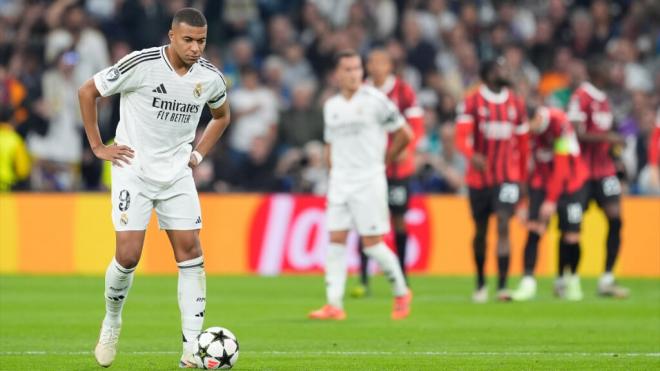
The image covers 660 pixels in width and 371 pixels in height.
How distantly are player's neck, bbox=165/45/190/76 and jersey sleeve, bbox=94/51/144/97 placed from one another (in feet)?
0.43

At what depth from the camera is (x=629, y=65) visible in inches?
955

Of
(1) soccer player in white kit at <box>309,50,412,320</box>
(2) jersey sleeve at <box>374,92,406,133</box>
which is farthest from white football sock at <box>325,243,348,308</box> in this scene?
(2) jersey sleeve at <box>374,92,406,133</box>

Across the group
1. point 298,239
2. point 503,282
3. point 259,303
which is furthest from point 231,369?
point 298,239

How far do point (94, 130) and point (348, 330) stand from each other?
3.59m

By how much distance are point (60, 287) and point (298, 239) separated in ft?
14.1

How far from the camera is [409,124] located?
16.0m

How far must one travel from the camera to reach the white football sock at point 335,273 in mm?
12930

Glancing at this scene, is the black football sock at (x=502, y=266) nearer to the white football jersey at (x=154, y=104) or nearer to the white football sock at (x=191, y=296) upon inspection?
the white football sock at (x=191, y=296)

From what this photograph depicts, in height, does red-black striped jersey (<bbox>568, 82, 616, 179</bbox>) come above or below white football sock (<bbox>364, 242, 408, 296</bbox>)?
above

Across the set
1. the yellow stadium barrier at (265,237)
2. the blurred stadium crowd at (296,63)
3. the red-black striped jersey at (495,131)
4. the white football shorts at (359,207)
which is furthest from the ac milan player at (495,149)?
the blurred stadium crowd at (296,63)

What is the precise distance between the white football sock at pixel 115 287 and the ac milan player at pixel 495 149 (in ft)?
22.5

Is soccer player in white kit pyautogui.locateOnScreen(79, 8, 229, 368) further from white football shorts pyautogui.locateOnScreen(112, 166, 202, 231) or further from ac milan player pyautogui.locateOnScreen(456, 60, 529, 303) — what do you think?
ac milan player pyautogui.locateOnScreen(456, 60, 529, 303)

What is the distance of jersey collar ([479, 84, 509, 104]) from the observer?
15.3m

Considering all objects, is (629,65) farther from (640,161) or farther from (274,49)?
(274,49)
